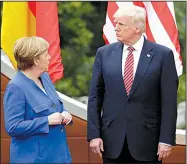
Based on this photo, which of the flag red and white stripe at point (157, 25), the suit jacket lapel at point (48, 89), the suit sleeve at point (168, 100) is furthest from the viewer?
the flag red and white stripe at point (157, 25)

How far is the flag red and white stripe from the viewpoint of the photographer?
5703 mm

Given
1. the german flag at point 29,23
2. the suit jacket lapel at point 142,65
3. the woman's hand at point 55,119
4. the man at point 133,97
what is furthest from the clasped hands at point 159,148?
the german flag at point 29,23

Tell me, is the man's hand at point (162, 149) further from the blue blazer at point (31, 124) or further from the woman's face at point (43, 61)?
the woman's face at point (43, 61)

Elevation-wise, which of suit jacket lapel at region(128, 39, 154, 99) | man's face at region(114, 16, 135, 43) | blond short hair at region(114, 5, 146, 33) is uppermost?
blond short hair at region(114, 5, 146, 33)

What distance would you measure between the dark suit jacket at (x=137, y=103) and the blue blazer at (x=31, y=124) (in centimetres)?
42

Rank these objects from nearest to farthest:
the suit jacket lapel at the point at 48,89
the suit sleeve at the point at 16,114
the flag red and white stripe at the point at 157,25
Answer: the suit sleeve at the point at 16,114 < the suit jacket lapel at the point at 48,89 < the flag red and white stripe at the point at 157,25

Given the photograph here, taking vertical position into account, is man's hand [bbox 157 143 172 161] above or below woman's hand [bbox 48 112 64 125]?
below

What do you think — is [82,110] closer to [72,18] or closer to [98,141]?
[98,141]

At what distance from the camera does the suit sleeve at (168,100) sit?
459cm

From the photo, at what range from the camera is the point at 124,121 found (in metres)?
4.66

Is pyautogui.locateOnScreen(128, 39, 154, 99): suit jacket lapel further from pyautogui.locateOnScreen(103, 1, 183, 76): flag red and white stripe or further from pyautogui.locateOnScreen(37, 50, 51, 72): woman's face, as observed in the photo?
pyautogui.locateOnScreen(103, 1, 183, 76): flag red and white stripe

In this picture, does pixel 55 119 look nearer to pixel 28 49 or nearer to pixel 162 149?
pixel 28 49

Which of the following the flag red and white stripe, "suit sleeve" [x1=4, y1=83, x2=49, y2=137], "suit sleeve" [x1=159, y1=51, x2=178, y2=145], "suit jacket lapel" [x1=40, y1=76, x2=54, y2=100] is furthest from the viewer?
the flag red and white stripe

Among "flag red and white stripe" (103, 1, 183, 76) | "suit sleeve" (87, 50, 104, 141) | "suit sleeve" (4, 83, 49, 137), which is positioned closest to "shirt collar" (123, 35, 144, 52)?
"suit sleeve" (87, 50, 104, 141)
